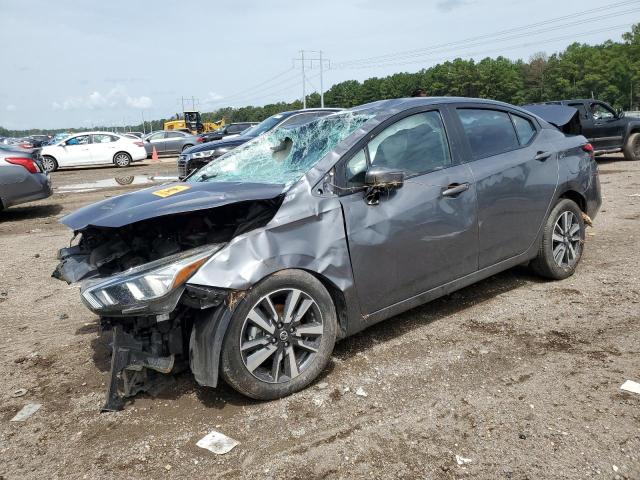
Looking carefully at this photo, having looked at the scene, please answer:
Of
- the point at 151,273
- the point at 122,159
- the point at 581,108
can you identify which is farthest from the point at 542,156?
the point at 122,159

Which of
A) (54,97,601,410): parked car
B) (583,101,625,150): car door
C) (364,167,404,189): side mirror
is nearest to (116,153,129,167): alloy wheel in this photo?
(583,101,625,150): car door

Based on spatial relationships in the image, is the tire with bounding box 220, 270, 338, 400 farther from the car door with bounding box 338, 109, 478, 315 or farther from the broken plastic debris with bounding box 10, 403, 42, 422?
the broken plastic debris with bounding box 10, 403, 42, 422

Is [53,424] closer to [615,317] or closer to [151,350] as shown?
[151,350]

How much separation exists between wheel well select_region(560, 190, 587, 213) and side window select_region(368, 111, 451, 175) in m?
1.63

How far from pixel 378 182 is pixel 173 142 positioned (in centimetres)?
2584

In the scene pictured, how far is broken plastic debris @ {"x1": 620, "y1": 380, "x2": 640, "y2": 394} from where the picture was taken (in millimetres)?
2994

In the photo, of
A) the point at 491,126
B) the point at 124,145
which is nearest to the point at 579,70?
the point at 124,145

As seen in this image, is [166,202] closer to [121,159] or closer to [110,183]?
[110,183]

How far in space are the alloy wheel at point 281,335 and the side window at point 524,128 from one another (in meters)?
2.59

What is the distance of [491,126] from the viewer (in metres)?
4.36

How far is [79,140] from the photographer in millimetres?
21250

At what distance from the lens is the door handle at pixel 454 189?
376cm

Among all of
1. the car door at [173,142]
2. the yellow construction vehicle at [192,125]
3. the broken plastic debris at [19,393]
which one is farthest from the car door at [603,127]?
the yellow construction vehicle at [192,125]

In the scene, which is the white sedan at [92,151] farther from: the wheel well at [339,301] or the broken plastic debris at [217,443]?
the broken plastic debris at [217,443]
